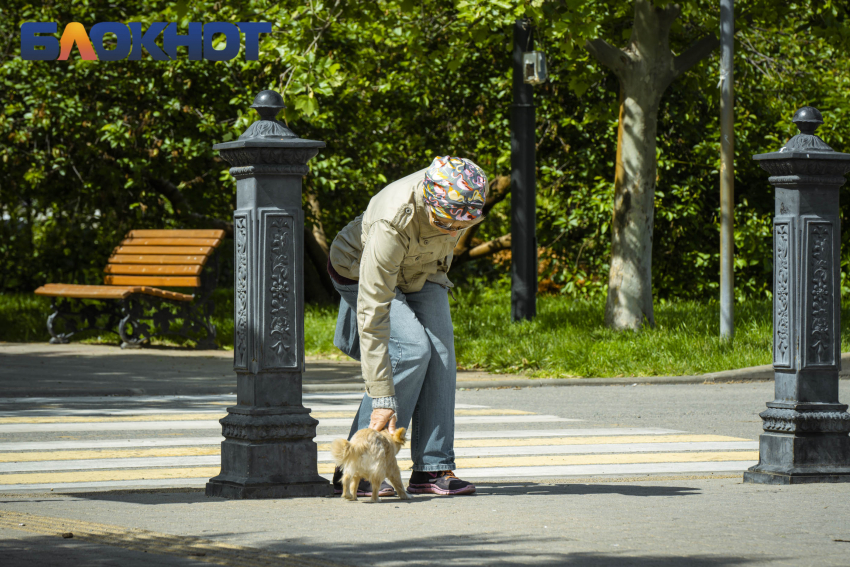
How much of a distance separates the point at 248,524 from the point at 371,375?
856 mm

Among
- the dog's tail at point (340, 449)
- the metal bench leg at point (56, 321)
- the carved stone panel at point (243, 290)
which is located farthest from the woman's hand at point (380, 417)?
the metal bench leg at point (56, 321)

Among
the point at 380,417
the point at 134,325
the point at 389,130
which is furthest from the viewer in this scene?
the point at 389,130

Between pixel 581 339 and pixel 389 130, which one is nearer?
pixel 581 339

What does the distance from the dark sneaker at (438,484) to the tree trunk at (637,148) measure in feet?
27.5

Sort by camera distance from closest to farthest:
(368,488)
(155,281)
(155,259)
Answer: (368,488) < (155,281) < (155,259)

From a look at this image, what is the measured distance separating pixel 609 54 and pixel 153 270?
6.11 m

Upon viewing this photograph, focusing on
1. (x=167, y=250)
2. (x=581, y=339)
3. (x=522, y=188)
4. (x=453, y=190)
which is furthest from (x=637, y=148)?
(x=453, y=190)

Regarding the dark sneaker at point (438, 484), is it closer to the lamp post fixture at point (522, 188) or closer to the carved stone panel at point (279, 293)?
the carved stone panel at point (279, 293)

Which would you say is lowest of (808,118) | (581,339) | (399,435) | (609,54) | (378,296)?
(399,435)

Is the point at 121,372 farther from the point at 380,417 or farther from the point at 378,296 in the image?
the point at 378,296

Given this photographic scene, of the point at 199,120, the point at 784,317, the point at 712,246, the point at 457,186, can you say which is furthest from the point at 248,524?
the point at 712,246

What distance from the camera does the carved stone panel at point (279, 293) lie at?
557 centimetres

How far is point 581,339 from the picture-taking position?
12883 mm

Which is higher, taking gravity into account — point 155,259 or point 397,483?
point 155,259
